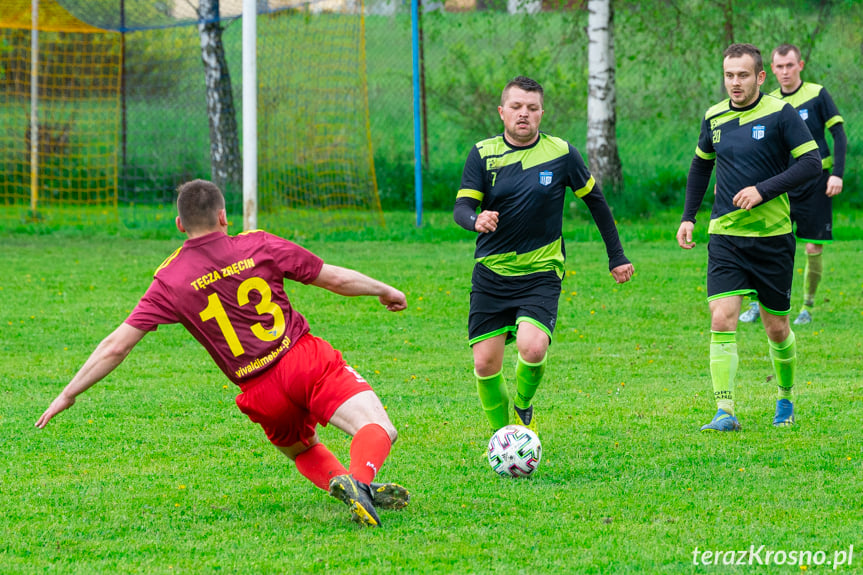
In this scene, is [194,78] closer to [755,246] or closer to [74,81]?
[74,81]

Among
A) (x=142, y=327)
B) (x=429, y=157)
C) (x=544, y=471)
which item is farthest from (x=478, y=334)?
(x=429, y=157)

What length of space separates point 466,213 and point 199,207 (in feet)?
5.33

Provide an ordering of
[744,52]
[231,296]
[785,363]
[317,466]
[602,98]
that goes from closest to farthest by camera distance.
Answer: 1. [231,296]
2. [317,466]
3. [744,52]
4. [785,363]
5. [602,98]

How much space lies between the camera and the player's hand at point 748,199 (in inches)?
239

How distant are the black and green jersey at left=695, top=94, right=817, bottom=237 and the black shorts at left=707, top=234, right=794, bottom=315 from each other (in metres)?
0.06

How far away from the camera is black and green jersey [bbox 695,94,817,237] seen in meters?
6.31

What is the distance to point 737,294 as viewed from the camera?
20.9 ft

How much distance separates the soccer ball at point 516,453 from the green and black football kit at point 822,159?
5123 mm

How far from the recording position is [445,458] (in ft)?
18.9

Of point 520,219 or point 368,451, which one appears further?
point 520,219

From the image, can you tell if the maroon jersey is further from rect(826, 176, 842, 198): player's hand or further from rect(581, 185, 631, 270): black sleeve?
rect(826, 176, 842, 198): player's hand

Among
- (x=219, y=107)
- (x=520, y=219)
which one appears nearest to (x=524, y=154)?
(x=520, y=219)

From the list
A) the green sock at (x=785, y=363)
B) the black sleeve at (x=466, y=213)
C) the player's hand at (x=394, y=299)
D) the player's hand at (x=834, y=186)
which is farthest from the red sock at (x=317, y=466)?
the player's hand at (x=834, y=186)

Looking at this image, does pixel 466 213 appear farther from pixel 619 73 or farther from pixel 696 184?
pixel 619 73
